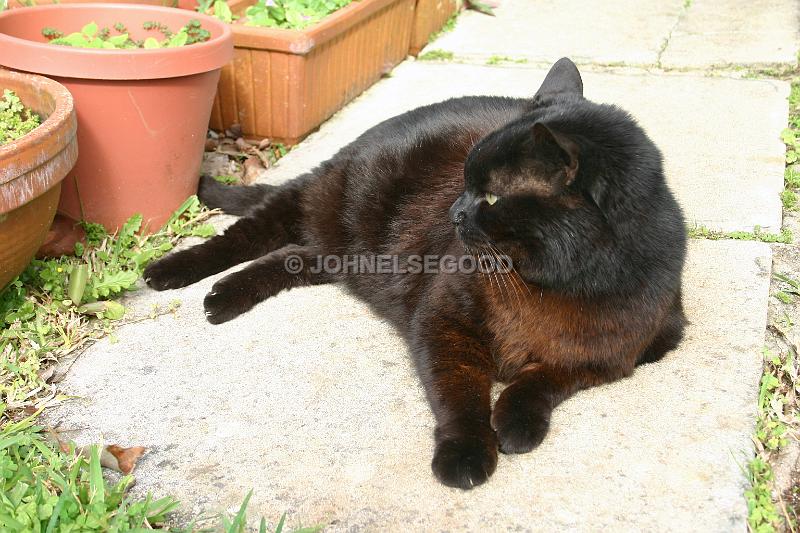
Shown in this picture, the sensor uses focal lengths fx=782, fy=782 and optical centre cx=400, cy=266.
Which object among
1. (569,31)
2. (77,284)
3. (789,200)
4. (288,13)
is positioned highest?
(288,13)

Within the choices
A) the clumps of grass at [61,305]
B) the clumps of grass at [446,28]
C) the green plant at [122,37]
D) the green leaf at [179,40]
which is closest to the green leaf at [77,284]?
the clumps of grass at [61,305]

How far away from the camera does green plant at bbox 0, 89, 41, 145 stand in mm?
2633

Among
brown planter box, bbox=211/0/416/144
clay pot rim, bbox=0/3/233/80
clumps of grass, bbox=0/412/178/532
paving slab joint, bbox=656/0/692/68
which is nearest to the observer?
clumps of grass, bbox=0/412/178/532

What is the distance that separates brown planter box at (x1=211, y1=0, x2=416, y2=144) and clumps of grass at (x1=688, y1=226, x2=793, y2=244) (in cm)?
209

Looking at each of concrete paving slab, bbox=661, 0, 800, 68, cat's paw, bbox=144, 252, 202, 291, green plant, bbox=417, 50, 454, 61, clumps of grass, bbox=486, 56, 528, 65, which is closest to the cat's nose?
cat's paw, bbox=144, 252, 202, 291

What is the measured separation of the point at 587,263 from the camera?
83.0 inches

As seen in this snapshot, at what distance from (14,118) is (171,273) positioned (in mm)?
767

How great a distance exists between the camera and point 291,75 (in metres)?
4.06

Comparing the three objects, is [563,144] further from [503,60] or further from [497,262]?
[503,60]

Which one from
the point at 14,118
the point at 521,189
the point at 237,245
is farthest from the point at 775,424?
the point at 14,118

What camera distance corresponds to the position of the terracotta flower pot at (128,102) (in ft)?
9.57

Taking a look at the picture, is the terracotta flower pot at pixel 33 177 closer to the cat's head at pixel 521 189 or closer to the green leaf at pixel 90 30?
the green leaf at pixel 90 30

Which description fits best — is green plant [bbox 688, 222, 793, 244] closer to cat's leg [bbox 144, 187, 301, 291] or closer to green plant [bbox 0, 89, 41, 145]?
cat's leg [bbox 144, 187, 301, 291]

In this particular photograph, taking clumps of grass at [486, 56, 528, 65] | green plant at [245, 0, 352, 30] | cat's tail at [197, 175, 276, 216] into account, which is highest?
green plant at [245, 0, 352, 30]
